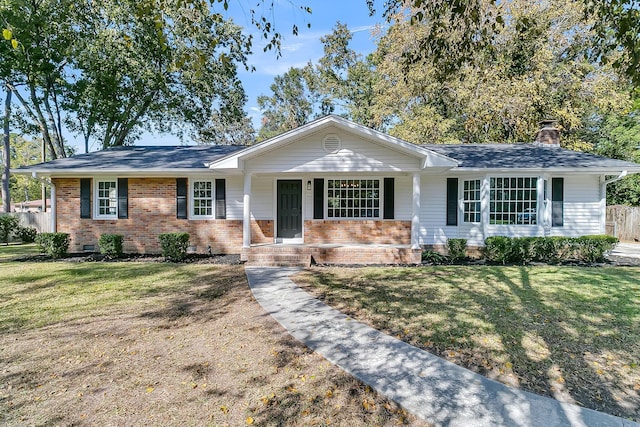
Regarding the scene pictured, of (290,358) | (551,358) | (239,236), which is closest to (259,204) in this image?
(239,236)

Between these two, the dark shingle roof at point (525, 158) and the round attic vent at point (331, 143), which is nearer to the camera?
the round attic vent at point (331, 143)

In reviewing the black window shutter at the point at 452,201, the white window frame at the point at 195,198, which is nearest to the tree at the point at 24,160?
the white window frame at the point at 195,198

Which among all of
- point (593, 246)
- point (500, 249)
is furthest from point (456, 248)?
point (593, 246)

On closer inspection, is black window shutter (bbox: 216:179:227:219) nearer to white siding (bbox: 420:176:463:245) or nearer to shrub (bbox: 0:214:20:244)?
white siding (bbox: 420:176:463:245)

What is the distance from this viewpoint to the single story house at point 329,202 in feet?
36.6

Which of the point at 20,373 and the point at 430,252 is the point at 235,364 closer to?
the point at 20,373

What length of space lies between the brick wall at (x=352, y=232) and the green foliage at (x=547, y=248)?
2.78m

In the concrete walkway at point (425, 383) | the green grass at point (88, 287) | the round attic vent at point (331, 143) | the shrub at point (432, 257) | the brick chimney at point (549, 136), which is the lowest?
the concrete walkway at point (425, 383)

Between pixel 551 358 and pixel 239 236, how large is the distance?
9.71 meters

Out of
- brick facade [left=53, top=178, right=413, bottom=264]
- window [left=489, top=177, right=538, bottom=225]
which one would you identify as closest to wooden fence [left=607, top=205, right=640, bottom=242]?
window [left=489, top=177, right=538, bottom=225]

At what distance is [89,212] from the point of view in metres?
11.9

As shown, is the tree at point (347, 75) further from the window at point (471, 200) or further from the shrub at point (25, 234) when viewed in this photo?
the shrub at point (25, 234)

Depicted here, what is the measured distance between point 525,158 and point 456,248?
4329 millimetres

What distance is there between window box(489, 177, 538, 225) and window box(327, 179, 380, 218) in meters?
3.88
